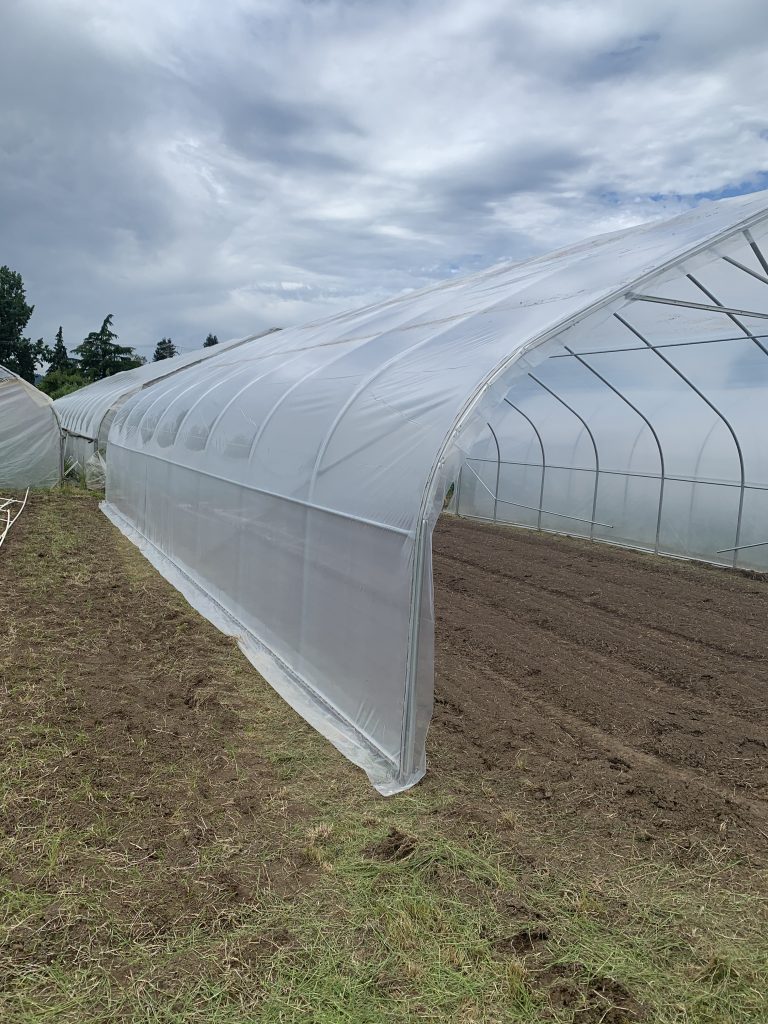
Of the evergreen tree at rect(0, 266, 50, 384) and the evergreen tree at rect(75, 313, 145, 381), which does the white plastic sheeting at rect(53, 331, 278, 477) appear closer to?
→ the evergreen tree at rect(75, 313, 145, 381)

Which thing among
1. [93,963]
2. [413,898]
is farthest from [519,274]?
[93,963]

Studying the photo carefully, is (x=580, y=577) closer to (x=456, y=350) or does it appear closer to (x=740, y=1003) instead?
(x=456, y=350)

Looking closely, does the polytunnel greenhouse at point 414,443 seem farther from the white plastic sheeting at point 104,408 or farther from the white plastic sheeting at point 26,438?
the white plastic sheeting at point 26,438

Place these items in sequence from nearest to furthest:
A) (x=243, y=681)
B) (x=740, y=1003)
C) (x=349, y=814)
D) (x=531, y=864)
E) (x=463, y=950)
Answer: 1. (x=740, y=1003)
2. (x=463, y=950)
3. (x=531, y=864)
4. (x=349, y=814)
5. (x=243, y=681)

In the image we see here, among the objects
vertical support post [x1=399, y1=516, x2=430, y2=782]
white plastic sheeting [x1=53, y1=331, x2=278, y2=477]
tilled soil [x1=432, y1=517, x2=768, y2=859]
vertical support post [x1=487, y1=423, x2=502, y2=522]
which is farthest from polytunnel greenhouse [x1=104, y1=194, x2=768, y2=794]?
white plastic sheeting [x1=53, y1=331, x2=278, y2=477]

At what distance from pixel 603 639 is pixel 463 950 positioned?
16.1 feet

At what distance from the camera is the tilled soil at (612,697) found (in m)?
4.42

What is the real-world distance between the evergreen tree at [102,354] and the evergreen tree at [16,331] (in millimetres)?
7250

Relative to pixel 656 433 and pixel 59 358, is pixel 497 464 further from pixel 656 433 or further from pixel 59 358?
pixel 59 358

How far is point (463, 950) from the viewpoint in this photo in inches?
122

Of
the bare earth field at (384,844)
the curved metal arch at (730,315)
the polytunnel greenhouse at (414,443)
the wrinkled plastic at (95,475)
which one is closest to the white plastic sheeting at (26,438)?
the wrinkled plastic at (95,475)

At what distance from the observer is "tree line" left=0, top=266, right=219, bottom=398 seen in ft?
146

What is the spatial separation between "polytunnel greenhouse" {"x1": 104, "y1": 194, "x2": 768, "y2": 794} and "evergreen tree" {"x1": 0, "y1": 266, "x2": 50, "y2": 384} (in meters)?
41.2

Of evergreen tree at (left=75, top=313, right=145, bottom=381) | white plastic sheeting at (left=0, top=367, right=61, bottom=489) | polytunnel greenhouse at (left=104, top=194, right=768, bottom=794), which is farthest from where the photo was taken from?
evergreen tree at (left=75, top=313, right=145, bottom=381)
